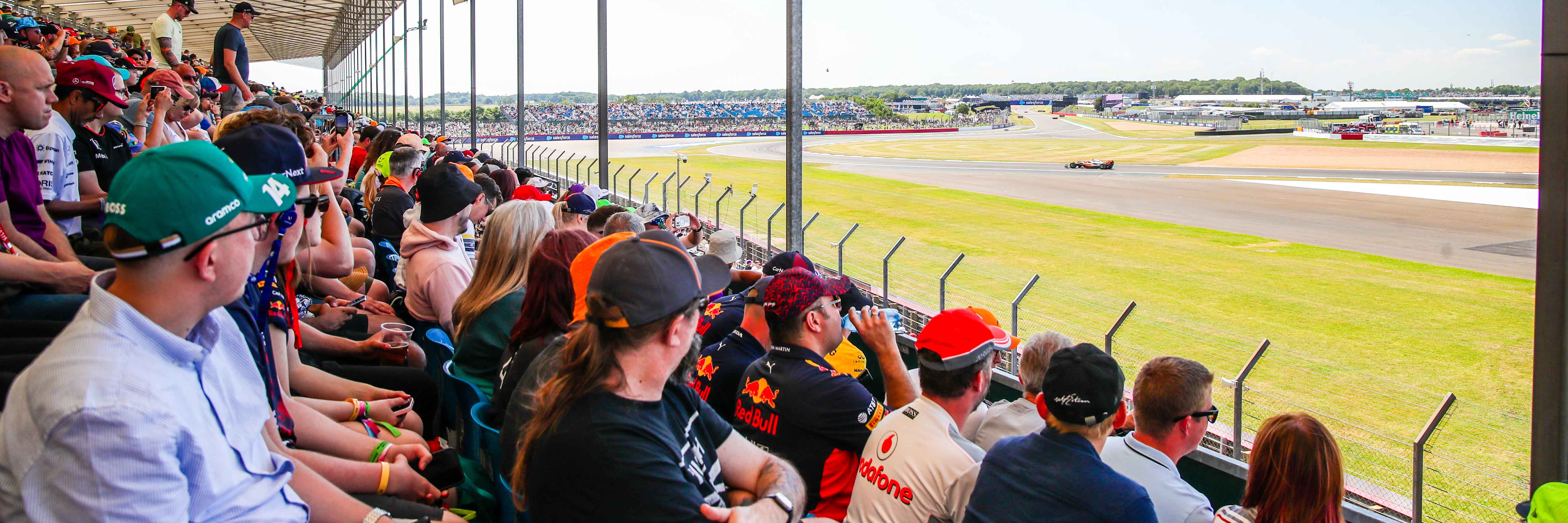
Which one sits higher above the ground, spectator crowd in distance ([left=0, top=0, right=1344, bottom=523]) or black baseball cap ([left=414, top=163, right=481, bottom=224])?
black baseball cap ([left=414, top=163, right=481, bottom=224])

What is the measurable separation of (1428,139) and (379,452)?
59707mm

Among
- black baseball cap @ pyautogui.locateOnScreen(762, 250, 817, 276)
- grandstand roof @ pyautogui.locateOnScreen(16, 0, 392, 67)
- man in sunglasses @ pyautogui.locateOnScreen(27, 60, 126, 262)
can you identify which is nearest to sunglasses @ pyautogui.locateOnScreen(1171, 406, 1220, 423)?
black baseball cap @ pyautogui.locateOnScreen(762, 250, 817, 276)

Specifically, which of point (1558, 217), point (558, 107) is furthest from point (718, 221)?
point (558, 107)

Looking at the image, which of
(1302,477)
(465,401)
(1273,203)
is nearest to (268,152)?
(465,401)

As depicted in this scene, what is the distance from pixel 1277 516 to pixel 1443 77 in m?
6.32

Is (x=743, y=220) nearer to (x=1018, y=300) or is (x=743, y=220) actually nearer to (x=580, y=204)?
(x=580, y=204)

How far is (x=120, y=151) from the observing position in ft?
15.2

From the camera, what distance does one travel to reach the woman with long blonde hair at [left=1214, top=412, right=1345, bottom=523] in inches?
90.6

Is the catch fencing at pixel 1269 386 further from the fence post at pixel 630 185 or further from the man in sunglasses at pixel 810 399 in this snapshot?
the man in sunglasses at pixel 810 399

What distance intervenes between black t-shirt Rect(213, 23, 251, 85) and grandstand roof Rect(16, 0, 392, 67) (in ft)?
46.1

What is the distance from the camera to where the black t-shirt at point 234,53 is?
9.20 meters

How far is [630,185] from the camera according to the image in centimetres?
1238

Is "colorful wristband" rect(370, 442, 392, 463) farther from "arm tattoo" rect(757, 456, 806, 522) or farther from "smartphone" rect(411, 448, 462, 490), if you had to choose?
"arm tattoo" rect(757, 456, 806, 522)

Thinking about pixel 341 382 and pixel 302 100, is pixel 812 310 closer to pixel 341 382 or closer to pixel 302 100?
pixel 341 382
